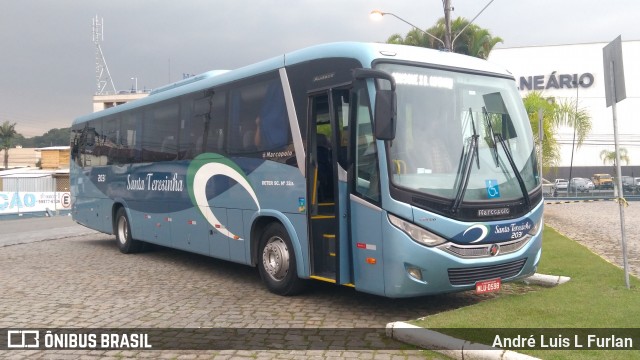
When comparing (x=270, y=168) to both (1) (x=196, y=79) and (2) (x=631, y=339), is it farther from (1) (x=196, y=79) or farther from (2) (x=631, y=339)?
(2) (x=631, y=339)

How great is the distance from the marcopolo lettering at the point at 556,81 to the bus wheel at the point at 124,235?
55.4 meters

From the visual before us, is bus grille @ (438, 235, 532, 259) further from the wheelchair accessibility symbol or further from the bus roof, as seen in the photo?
the bus roof

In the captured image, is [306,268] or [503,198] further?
[306,268]

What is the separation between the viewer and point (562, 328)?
6.01 meters

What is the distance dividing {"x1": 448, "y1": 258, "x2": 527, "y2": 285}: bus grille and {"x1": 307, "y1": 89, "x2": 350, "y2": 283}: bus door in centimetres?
149

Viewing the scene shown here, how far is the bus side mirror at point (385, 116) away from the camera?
6.40 meters

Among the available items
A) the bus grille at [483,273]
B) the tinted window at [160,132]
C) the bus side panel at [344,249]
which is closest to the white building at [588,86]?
the tinted window at [160,132]

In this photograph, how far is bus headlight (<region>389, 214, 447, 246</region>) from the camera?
6562 millimetres

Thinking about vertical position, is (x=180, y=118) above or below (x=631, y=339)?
above

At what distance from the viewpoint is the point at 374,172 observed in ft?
22.4

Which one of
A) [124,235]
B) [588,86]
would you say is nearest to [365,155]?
[124,235]

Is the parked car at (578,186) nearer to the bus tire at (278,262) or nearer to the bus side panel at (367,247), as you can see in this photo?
the bus tire at (278,262)

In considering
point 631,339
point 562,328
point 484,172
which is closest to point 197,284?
point 484,172

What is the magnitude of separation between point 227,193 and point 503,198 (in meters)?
4.54
